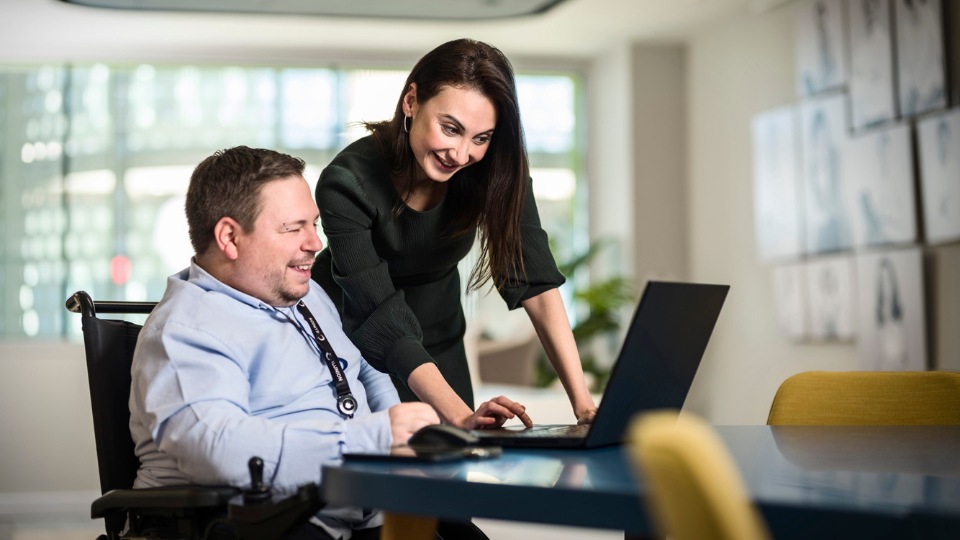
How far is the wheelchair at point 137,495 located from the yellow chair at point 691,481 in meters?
0.72

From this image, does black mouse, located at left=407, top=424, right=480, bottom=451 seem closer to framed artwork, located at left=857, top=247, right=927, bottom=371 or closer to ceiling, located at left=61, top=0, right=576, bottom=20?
framed artwork, located at left=857, top=247, right=927, bottom=371

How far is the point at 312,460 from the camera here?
1.43 meters

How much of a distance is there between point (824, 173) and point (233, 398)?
19.8 feet

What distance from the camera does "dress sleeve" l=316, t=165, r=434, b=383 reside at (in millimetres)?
1860

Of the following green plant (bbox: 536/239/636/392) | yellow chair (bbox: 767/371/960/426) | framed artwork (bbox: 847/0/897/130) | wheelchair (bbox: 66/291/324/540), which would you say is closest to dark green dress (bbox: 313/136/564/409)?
wheelchair (bbox: 66/291/324/540)

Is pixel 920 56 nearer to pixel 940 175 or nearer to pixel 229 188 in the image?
pixel 940 175

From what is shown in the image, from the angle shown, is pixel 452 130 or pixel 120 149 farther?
pixel 120 149

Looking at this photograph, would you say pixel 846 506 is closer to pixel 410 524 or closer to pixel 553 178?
pixel 410 524

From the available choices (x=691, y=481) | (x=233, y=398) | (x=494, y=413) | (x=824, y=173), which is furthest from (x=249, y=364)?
(x=824, y=173)

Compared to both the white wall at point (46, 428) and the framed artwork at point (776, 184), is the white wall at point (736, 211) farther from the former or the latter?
the white wall at point (46, 428)

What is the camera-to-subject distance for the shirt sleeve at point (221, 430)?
4.62 feet

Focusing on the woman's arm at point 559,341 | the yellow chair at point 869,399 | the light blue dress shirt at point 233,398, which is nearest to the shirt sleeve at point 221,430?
the light blue dress shirt at point 233,398

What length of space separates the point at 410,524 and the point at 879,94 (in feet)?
18.8

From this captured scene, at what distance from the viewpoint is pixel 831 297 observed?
6844 millimetres
